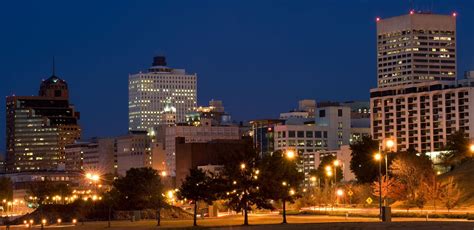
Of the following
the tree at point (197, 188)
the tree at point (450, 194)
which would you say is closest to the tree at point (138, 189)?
the tree at point (197, 188)

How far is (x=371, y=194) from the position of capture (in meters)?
159

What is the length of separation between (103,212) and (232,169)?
164 ft

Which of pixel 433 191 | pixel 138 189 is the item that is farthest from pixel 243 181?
pixel 138 189

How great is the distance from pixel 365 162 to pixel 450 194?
59.6 metres

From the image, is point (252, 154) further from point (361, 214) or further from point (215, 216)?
point (215, 216)

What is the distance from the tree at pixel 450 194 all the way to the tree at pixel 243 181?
26059 mm

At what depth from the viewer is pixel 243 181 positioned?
103062 millimetres

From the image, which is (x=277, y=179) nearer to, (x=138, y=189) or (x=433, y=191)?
(x=433, y=191)

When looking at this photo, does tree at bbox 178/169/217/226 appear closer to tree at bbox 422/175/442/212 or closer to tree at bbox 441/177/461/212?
tree at bbox 441/177/461/212

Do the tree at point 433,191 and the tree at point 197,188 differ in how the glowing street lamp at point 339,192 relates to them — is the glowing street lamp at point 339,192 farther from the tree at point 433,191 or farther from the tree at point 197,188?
the tree at point 197,188

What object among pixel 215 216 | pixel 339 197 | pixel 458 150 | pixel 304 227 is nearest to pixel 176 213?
pixel 215 216

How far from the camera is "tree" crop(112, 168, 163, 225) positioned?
148000 millimetres

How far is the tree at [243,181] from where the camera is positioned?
10319 cm

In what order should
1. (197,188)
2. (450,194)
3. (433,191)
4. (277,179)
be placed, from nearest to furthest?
(277,179) → (197,188) → (450,194) → (433,191)
